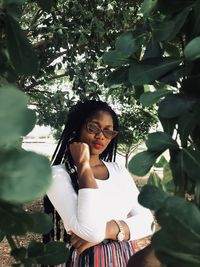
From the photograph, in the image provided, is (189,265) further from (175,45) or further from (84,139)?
(84,139)

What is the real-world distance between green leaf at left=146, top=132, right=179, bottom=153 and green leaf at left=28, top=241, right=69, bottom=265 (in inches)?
7.6

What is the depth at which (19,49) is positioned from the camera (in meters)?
0.60

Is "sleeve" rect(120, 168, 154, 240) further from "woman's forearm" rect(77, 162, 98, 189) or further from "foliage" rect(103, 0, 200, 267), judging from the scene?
"foliage" rect(103, 0, 200, 267)

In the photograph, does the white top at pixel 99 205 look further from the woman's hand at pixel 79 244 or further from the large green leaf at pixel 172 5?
the large green leaf at pixel 172 5

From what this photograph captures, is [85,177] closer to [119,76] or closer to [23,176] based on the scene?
[119,76]

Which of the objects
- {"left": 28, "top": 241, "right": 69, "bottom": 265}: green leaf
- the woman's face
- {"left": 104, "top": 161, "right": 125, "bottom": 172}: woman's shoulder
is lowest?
{"left": 104, "top": 161, "right": 125, "bottom": 172}: woman's shoulder

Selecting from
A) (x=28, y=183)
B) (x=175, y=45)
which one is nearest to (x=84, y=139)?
(x=175, y=45)

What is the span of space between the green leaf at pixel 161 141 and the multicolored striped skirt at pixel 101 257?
44.1 inches

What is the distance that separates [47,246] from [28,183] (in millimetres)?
286

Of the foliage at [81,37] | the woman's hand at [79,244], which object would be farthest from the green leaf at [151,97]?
the foliage at [81,37]

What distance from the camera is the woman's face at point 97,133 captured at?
188 cm

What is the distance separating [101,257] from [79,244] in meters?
0.09

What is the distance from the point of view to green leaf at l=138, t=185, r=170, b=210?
0.49 m

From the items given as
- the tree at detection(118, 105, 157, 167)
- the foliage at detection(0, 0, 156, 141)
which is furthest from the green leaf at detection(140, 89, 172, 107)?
the tree at detection(118, 105, 157, 167)
